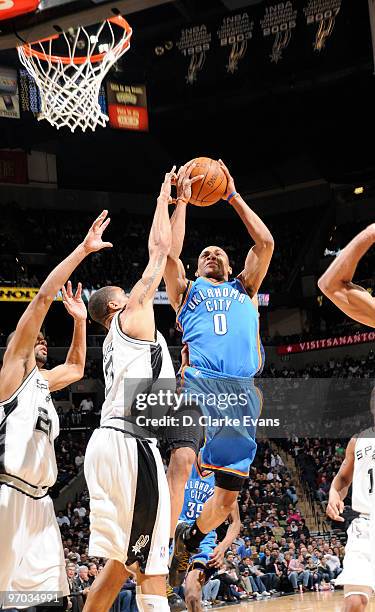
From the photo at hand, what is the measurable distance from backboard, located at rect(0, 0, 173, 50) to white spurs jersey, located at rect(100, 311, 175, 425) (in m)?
2.72

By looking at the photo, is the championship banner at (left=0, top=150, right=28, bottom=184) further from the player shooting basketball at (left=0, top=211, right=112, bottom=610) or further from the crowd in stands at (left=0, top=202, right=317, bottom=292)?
A: the player shooting basketball at (left=0, top=211, right=112, bottom=610)

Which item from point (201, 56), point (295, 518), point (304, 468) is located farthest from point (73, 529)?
point (201, 56)

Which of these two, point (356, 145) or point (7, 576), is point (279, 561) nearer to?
point (7, 576)

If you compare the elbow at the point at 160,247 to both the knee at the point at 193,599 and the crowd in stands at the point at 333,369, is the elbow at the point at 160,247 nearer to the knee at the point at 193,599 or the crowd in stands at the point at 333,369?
the knee at the point at 193,599

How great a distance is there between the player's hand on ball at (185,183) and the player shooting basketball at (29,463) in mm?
831

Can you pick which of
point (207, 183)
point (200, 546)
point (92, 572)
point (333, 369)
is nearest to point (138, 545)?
point (200, 546)

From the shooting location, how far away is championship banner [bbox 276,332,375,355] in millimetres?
23194

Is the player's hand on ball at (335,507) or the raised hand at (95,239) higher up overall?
the raised hand at (95,239)

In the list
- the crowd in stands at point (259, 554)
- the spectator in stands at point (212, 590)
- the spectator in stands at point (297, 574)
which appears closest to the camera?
Result: the crowd in stands at point (259, 554)

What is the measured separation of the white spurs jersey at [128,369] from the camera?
4672 mm

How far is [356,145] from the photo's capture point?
76.4ft

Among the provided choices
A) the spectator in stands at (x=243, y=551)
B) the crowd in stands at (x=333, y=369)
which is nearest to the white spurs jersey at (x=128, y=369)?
the spectator in stands at (x=243, y=551)

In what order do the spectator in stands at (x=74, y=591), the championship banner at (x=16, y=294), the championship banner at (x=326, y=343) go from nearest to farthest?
the spectator in stands at (x=74, y=591)
the championship banner at (x=16, y=294)
the championship banner at (x=326, y=343)

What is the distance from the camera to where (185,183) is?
5.73m
